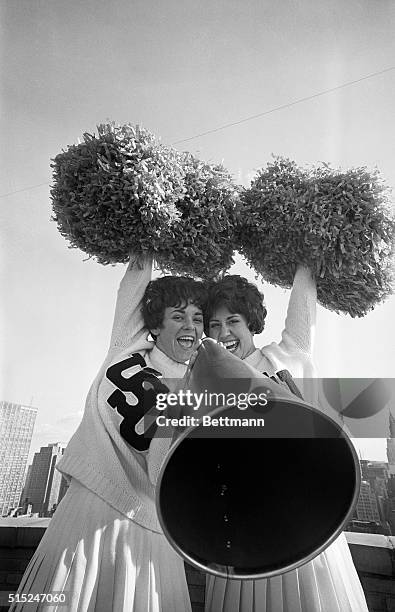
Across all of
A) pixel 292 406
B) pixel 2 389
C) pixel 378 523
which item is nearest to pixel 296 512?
pixel 292 406

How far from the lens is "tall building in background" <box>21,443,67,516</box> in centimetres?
65

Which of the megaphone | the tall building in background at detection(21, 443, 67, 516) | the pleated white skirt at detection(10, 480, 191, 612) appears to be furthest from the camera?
the tall building in background at detection(21, 443, 67, 516)

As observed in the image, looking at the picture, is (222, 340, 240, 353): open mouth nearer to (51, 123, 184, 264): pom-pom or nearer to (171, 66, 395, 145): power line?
(51, 123, 184, 264): pom-pom

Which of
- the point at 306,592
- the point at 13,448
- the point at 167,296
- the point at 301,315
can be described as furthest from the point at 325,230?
the point at 13,448

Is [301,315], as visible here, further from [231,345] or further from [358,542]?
[358,542]

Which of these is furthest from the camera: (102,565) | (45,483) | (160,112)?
A: (160,112)

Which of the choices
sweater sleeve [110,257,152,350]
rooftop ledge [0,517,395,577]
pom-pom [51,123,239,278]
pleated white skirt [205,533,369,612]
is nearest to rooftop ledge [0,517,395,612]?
rooftop ledge [0,517,395,577]

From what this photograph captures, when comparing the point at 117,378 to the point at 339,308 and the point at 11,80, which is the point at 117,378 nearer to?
the point at 339,308

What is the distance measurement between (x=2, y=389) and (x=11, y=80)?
1.93 ft

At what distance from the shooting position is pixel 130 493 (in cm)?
58

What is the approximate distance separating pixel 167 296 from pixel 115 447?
25 cm

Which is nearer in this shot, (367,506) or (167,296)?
(367,506)

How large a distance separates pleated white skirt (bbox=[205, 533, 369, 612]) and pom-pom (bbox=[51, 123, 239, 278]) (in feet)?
1.55

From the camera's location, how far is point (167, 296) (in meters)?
0.72
